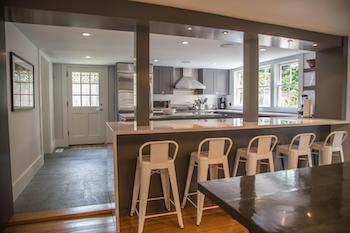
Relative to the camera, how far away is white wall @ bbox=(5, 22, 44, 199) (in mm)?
3285

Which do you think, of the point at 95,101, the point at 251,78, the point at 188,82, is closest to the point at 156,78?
the point at 188,82

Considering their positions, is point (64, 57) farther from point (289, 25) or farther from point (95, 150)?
point (289, 25)

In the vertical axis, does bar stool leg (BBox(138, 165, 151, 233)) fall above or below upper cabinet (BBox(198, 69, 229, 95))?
below

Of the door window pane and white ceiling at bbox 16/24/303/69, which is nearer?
white ceiling at bbox 16/24/303/69

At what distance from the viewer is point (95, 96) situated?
7.27 meters

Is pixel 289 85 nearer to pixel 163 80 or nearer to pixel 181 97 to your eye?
pixel 181 97

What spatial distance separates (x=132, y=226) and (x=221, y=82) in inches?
253

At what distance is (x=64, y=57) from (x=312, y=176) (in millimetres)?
6067

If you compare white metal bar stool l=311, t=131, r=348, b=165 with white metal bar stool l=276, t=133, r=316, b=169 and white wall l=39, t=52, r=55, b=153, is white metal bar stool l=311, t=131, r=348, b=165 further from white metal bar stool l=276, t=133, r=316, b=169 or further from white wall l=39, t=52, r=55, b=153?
white wall l=39, t=52, r=55, b=153

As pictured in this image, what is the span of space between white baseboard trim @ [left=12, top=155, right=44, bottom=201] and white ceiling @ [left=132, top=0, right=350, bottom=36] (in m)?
2.84

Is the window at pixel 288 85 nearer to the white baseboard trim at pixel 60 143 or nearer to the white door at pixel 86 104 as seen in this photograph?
the white door at pixel 86 104

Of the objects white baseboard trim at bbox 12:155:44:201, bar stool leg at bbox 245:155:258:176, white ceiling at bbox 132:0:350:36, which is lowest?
white baseboard trim at bbox 12:155:44:201

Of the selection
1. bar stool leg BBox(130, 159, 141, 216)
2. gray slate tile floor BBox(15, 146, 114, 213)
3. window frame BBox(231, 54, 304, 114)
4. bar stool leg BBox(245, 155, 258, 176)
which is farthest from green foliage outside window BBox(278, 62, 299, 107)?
bar stool leg BBox(130, 159, 141, 216)

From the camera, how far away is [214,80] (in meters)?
8.12
